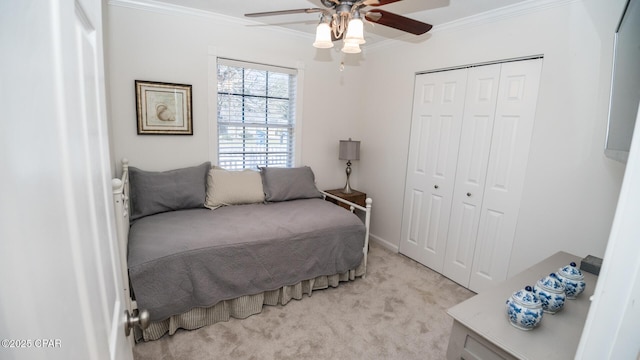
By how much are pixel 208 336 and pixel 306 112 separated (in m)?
2.46

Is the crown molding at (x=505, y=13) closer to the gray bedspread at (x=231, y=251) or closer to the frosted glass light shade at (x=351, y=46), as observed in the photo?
the frosted glass light shade at (x=351, y=46)

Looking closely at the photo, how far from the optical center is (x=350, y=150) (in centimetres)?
352

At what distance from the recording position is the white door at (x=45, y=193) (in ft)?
0.93

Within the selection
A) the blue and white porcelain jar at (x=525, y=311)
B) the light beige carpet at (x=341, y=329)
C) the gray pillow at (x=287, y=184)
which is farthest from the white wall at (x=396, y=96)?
the blue and white porcelain jar at (x=525, y=311)

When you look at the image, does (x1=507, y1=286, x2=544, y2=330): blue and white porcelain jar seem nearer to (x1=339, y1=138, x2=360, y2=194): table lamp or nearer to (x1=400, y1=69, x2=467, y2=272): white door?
(x1=400, y1=69, x2=467, y2=272): white door

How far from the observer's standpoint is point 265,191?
10.0ft

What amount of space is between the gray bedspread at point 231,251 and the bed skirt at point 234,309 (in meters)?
0.09

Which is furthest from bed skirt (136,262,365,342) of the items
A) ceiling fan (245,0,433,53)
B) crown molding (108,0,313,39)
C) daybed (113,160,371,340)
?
crown molding (108,0,313,39)

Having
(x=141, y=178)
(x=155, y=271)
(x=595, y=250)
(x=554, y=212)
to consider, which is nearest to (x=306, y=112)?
(x=141, y=178)

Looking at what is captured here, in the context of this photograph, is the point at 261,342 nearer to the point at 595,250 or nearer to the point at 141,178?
the point at 141,178

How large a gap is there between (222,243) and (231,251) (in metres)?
0.09

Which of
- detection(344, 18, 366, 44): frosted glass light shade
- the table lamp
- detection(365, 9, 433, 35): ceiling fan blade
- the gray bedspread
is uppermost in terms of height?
detection(365, 9, 433, 35): ceiling fan blade

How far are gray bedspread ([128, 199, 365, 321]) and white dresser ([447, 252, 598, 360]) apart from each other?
4.38ft

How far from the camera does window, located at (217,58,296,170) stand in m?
3.09
